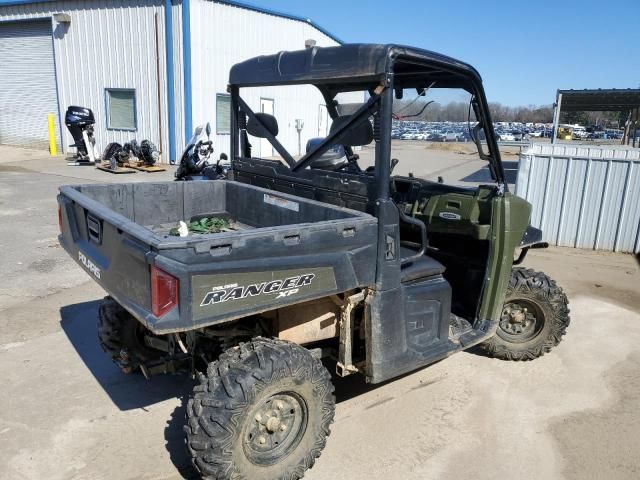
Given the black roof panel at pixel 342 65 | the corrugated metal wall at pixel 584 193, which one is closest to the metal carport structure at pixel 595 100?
the corrugated metal wall at pixel 584 193

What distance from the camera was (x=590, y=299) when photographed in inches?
243

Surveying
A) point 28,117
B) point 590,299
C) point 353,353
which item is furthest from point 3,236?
point 28,117

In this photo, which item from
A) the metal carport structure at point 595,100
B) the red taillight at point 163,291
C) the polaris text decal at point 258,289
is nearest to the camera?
the red taillight at point 163,291

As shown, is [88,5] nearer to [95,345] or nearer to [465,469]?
[95,345]

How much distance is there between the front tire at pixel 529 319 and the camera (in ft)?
14.6

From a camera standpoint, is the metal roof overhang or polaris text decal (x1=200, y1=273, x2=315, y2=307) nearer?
polaris text decal (x1=200, y1=273, x2=315, y2=307)

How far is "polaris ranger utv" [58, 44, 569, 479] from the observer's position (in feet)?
8.50

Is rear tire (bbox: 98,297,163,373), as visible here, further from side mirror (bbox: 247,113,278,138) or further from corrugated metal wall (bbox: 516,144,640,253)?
corrugated metal wall (bbox: 516,144,640,253)

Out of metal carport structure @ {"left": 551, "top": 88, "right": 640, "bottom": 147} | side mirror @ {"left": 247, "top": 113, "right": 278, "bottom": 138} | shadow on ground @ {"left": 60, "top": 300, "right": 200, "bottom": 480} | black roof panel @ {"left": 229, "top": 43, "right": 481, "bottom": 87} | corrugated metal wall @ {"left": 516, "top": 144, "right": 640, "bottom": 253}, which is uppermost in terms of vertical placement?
metal carport structure @ {"left": 551, "top": 88, "right": 640, "bottom": 147}

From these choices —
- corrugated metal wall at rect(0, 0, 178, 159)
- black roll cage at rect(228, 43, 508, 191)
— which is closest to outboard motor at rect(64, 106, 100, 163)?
corrugated metal wall at rect(0, 0, 178, 159)

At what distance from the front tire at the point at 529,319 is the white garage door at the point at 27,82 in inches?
668

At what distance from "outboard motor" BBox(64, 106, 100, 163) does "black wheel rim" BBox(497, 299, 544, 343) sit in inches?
535

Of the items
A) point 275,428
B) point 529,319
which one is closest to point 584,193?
point 529,319

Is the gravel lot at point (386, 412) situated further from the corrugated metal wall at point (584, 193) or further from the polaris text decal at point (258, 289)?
the corrugated metal wall at point (584, 193)
